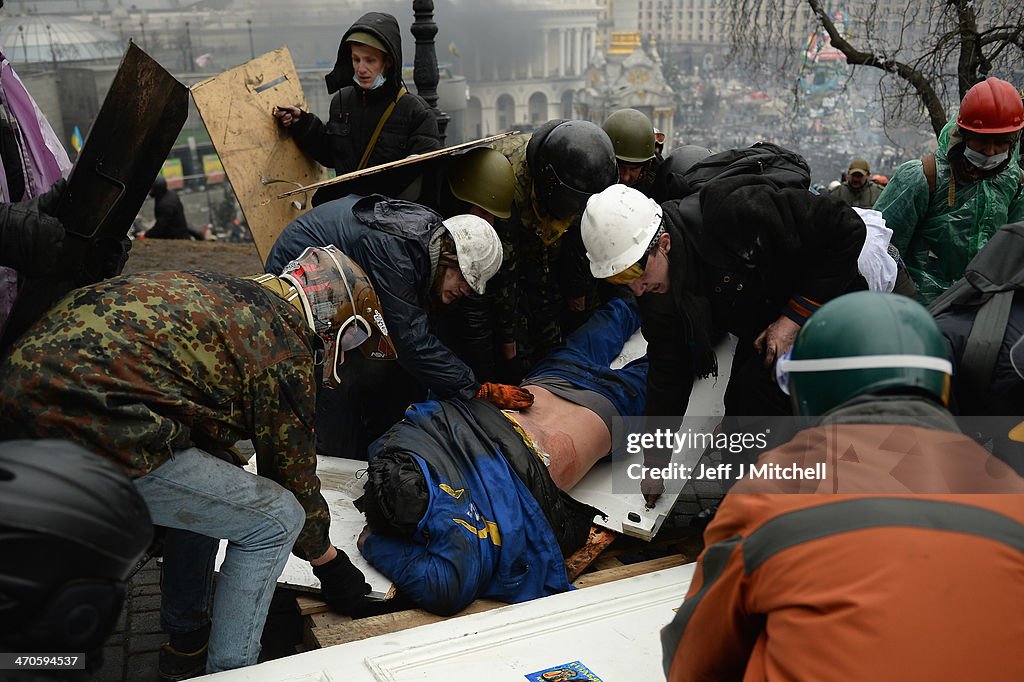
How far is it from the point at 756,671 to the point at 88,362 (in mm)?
1659

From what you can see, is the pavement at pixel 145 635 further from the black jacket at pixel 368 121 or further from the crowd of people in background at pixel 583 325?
the black jacket at pixel 368 121

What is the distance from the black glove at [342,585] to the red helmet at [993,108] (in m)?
3.16

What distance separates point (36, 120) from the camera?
2949 millimetres

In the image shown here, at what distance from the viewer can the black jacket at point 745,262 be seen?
9.77 feet

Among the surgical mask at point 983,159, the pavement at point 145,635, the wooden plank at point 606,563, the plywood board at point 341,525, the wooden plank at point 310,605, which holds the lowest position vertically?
the pavement at point 145,635

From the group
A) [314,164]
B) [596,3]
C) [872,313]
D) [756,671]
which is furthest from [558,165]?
[596,3]

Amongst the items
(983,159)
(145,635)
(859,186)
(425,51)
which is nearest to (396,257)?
(145,635)

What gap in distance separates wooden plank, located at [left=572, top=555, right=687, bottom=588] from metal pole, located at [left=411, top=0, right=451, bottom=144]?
139 inches

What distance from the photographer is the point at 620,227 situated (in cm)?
303

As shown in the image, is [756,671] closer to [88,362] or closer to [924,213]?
[88,362]

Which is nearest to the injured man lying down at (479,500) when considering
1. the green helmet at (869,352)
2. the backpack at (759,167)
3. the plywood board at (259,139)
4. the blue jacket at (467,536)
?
the blue jacket at (467,536)

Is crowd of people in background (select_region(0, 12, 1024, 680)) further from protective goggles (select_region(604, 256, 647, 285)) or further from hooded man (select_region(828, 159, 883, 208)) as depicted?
hooded man (select_region(828, 159, 883, 208))

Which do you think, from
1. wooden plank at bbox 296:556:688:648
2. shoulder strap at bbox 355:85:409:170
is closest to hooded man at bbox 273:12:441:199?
shoulder strap at bbox 355:85:409:170

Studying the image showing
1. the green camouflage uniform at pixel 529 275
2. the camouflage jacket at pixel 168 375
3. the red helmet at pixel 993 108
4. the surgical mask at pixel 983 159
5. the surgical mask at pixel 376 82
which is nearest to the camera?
the camouflage jacket at pixel 168 375
